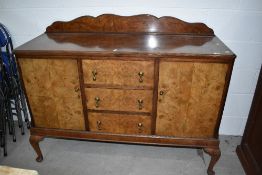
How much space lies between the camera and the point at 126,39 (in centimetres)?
191

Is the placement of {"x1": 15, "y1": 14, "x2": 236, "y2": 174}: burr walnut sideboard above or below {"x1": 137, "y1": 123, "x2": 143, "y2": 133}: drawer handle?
above

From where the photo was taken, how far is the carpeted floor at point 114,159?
82.7 inches

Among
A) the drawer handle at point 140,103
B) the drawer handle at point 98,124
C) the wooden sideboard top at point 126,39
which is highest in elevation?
the wooden sideboard top at point 126,39

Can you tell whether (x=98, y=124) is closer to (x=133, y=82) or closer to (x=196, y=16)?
(x=133, y=82)

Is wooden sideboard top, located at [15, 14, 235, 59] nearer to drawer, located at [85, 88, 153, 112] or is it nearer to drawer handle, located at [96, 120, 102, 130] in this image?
drawer, located at [85, 88, 153, 112]

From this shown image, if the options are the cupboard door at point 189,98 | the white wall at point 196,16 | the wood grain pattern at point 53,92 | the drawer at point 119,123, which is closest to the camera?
the cupboard door at point 189,98

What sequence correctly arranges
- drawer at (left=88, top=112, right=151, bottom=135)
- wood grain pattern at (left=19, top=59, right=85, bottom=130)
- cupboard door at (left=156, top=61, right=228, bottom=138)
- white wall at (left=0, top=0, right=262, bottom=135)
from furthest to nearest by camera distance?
white wall at (left=0, top=0, right=262, bottom=135) → drawer at (left=88, top=112, right=151, bottom=135) → wood grain pattern at (left=19, top=59, right=85, bottom=130) → cupboard door at (left=156, top=61, right=228, bottom=138)

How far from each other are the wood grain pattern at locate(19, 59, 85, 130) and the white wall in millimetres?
703

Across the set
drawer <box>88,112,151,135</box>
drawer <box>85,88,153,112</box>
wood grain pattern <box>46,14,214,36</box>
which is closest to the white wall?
wood grain pattern <box>46,14,214,36</box>

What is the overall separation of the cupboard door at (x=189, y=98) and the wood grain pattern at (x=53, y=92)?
67cm

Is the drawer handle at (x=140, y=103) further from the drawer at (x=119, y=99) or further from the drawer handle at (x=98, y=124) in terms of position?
the drawer handle at (x=98, y=124)

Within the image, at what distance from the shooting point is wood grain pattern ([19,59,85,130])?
1703 millimetres

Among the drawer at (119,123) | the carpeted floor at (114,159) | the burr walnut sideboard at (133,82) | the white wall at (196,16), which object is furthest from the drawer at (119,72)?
the carpeted floor at (114,159)

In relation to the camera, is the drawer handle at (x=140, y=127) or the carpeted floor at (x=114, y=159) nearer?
the drawer handle at (x=140, y=127)
